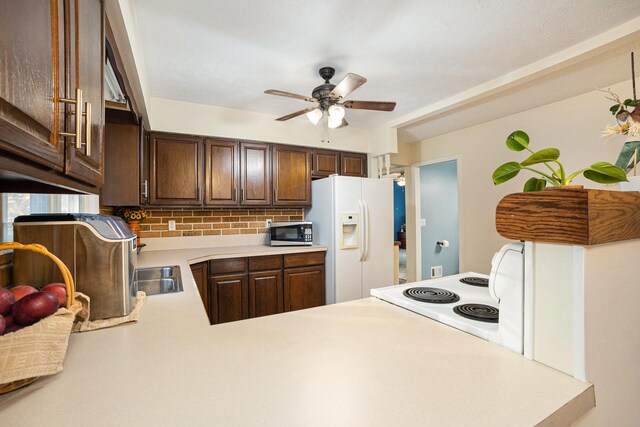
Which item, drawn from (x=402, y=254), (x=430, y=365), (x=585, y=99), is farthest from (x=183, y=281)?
(x=402, y=254)

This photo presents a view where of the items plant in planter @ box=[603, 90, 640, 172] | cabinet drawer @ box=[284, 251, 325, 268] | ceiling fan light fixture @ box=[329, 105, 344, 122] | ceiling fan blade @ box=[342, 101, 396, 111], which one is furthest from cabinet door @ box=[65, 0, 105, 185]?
plant in planter @ box=[603, 90, 640, 172]

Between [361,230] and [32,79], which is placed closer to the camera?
[32,79]

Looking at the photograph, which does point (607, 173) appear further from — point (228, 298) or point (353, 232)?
point (228, 298)

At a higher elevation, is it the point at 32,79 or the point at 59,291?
the point at 32,79

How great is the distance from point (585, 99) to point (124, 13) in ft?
11.9

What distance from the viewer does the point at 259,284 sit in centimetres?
297

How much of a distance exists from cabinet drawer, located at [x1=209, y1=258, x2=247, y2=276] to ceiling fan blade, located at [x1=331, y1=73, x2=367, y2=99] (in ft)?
5.90

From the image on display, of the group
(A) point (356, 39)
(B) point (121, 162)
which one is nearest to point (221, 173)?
(B) point (121, 162)

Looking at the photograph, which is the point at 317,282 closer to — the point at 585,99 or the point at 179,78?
the point at 179,78

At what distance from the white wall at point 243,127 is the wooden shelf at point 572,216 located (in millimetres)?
2921

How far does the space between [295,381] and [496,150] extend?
3.67 m

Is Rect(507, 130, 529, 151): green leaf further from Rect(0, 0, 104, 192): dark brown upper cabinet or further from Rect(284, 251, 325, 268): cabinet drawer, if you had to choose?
Rect(284, 251, 325, 268): cabinet drawer

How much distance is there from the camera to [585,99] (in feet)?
8.73

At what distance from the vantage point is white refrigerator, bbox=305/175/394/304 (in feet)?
10.5
